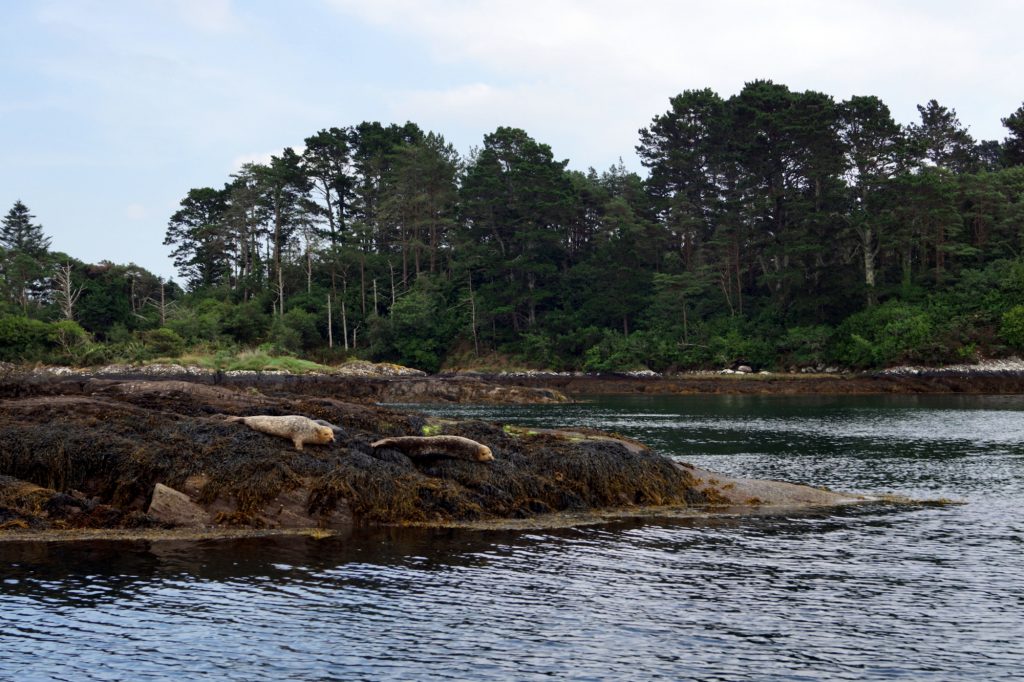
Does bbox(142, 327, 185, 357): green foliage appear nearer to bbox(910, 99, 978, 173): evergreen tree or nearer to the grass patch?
the grass patch

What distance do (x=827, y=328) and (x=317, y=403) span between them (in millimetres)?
66493

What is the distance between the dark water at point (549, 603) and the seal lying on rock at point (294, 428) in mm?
4047

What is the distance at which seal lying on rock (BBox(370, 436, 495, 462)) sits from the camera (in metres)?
20.5

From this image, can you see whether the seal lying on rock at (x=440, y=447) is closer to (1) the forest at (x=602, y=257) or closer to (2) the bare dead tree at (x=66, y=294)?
(1) the forest at (x=602, y=257)

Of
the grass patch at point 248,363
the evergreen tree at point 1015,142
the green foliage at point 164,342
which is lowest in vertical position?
the grass patch at point 248,363

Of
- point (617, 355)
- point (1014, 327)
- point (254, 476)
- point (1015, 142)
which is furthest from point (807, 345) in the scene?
point (254, 476)

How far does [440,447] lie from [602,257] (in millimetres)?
83371

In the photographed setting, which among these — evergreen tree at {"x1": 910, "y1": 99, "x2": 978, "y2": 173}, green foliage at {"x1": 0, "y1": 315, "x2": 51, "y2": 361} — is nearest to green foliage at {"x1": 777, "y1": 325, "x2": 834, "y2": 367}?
evergreen tree at {"x1": 910, "y1": 99, "x2": 978, "y2": 173}

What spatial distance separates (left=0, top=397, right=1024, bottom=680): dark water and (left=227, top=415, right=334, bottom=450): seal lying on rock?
13.3ft

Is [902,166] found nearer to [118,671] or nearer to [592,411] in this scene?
[592,411]

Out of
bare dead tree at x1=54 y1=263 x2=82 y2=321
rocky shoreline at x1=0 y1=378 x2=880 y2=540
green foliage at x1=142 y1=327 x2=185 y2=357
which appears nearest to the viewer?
rocky shoreline at x1=0 y1=378 x2=880 y2=540

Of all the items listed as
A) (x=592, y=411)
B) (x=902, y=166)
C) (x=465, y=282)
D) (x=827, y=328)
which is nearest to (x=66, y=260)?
(x=465, y=282)

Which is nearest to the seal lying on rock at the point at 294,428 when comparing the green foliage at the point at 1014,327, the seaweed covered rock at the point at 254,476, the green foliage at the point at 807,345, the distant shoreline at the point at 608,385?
the seaweed covered rock at the point at 254,476

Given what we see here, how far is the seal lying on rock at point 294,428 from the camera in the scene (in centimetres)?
1989
